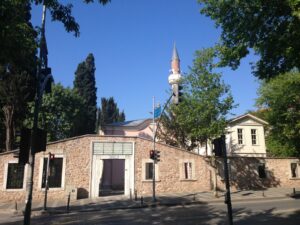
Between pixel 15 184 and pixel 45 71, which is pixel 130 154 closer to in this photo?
pixel 15 184

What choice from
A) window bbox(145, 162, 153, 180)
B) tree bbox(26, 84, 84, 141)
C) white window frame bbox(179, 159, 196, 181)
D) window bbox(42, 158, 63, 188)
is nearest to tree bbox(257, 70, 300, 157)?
white window frame bbox(179, 159, 196, 181)

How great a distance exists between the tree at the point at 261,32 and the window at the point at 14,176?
58.5 ft

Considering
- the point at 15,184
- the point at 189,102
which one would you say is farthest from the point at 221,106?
the point at 15,184

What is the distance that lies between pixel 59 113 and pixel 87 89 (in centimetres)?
996

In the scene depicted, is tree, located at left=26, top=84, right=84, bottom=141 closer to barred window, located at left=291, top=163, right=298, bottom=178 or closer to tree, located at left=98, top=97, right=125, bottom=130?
barred window, located at left=291, top=163, right=298, bottom=178

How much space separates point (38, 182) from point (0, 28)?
740 inches

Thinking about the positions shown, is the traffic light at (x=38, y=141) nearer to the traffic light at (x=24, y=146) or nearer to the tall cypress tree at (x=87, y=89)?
the traffic light at (x=24, y=146)

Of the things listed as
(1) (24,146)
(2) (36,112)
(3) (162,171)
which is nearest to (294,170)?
(3) (162,171)

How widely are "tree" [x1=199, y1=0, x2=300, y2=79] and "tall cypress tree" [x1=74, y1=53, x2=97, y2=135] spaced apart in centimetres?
3034

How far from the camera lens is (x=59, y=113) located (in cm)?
3534

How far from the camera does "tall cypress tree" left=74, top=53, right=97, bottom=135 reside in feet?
136

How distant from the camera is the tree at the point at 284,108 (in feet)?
98.6

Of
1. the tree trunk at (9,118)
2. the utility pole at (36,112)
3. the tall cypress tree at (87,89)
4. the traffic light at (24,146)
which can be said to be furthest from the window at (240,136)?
the traffic light at (24,146)

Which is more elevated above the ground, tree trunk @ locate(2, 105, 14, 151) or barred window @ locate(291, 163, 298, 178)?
tree trunk @ locate(2, 105, 14, 151)
